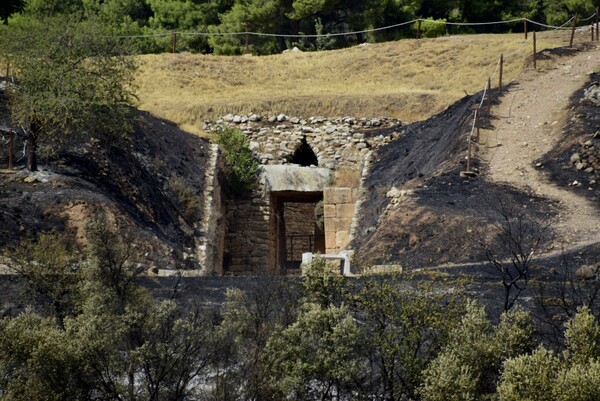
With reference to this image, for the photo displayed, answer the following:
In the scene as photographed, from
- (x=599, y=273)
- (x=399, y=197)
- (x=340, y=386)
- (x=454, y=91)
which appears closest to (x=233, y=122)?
(x=454, y=91)

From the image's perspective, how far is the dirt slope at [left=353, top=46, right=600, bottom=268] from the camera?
28.1 m

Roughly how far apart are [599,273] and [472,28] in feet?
133

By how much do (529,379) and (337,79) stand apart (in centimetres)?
3749

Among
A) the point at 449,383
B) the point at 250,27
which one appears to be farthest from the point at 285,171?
the point at 449,383

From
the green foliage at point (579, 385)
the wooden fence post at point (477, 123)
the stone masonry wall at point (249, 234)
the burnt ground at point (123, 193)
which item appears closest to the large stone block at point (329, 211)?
the stone masonry wall at point (249, 234)

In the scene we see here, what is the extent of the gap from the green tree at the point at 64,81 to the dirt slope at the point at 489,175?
738 centimetres

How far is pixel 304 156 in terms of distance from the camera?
45562 mm

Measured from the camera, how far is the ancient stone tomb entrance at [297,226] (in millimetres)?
43750

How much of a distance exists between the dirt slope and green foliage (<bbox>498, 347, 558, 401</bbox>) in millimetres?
11462

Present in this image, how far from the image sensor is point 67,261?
20.7 m

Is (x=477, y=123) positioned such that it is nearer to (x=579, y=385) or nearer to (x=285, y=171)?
(x=285, y=171)

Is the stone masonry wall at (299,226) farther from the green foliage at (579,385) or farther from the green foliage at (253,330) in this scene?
the green foliage at (579,385)

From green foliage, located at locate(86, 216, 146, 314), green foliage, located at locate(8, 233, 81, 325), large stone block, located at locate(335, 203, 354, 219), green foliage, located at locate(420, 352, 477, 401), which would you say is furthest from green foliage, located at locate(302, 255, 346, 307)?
large stone block, located at locate(335, 203, 354, 219)

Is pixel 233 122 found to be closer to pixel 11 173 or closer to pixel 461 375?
pixel 11 173
